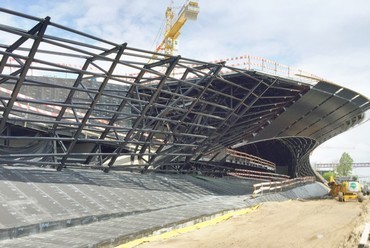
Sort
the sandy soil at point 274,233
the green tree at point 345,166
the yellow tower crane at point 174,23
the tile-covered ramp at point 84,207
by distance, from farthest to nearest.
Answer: the green tree at point 345,166 < the yellow tower crane at point 174,23 < the sandy soil at point 274,233 < the tile-covered ramp at point 84,207

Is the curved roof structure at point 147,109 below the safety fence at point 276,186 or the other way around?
the other way around

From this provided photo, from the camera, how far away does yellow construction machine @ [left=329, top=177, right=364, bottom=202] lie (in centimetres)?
2820

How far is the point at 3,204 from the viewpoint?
12289 millimetres

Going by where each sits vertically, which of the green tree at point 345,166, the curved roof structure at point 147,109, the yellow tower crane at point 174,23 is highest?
the yellow tower crane at point 174,23

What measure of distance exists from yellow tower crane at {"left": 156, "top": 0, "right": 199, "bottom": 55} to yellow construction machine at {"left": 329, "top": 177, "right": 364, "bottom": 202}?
53.6m

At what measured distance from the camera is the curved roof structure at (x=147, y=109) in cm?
1705

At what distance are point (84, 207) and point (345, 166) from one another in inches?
5547

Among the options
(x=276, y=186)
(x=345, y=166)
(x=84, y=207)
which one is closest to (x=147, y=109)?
(x=84, y=207)

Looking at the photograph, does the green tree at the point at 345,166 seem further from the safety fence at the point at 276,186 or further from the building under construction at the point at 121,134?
the building under construction at the point at 121,134

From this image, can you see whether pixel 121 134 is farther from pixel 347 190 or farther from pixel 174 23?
pixel 174 23

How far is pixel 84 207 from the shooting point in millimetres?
14531

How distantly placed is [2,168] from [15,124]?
605 centimetres

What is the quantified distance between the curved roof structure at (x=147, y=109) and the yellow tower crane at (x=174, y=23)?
130 ft

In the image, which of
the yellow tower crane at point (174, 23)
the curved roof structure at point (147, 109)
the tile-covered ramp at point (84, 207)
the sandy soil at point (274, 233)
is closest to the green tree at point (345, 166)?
the yellow tower crane at point (174, 23)
